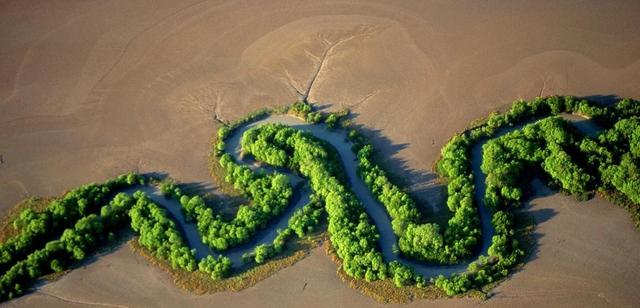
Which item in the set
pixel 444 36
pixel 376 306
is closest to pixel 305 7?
pixel 444 36

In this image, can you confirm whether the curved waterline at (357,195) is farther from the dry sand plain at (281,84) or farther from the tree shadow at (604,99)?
the tree shadow at (604,99)

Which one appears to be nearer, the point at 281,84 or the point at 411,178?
the point at 411,178

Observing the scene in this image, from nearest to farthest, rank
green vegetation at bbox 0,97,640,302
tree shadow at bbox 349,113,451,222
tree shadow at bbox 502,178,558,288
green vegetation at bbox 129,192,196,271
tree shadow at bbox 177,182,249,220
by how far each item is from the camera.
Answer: green vegetation at bbox 0,97,640,302 < green vegetation at bbox 129,192,196,271 < tree shadow at bbox 502,178,558,288 < tree shadow at bbox 349,113,451,222 < tree shadow at bbox 177,182,249,220

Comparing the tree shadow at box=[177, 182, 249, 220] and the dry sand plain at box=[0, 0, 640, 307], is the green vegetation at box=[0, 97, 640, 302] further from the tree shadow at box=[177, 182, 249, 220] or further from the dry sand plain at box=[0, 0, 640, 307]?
the dry sand plain at box=[0, 0, 640, 307]

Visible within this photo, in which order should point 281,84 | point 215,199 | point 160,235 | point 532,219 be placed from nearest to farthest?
point 160,235, point 532,219, point 215,199, point 281,84

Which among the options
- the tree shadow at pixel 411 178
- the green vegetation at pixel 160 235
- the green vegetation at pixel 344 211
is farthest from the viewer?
the tree shadow at pixel 411 178

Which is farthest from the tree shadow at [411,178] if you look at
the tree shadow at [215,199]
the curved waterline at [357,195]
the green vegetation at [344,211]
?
the tree shadow at [215,199]

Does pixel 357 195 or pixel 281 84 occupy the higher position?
pixel 281 84

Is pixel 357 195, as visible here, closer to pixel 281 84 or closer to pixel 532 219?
pixel 532 219

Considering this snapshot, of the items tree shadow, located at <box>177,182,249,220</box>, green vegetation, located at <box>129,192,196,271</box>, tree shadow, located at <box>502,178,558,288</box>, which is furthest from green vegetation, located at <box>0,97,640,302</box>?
tree shadow, located at <box>502,178,558,288</box>

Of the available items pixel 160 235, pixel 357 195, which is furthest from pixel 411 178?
pixel 160 235
